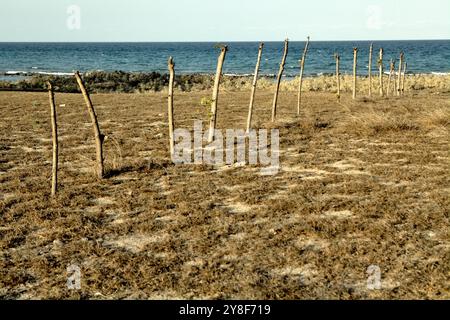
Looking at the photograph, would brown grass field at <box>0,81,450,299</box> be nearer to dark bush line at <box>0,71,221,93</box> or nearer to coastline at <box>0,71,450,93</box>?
coastline at <box>0,71,450,93</box>

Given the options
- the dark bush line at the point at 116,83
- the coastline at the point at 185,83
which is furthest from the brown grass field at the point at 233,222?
the dark bush line at the point at 116,83

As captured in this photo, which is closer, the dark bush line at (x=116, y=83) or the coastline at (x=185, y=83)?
the coastline at (x=185, y=83)

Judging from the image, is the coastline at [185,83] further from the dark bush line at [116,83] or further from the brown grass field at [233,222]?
the brown grass field at [233,222]

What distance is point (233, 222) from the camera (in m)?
9.07

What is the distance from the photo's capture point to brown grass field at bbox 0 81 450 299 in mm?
6754

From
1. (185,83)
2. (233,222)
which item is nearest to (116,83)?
Result: (185,83)

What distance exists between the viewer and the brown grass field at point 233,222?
675 cm

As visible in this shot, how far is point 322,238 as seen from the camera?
821 centimetres

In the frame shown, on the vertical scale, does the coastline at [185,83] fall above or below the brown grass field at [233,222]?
above

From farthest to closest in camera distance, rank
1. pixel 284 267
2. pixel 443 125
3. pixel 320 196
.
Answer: pixel 443 125 → pixel 320 196 → pixel 284 267
